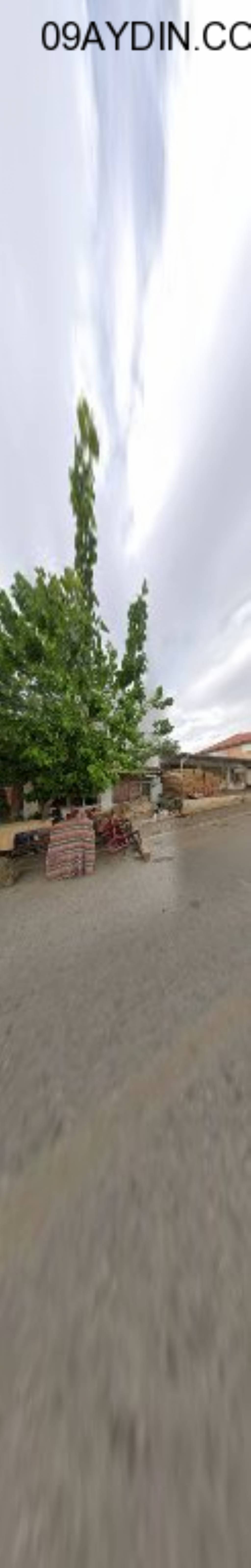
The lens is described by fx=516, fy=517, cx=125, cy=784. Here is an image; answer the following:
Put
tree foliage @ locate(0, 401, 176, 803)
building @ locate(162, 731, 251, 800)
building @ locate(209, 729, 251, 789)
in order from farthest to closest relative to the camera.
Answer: building @ locate(209, 729, 251, 789)
building @ locate(162, 731, 251, 800)
tree foliage @ locate(0, 401, 176, 803)

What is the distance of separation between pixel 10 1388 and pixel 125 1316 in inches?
13.1

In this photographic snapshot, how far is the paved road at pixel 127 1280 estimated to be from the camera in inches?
42.8

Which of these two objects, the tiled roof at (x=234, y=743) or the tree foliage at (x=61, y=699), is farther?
the tiled roof at (x=234, y=743)

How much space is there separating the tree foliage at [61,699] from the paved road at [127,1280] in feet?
26.8

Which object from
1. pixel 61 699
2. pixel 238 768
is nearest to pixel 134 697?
pixel 61 699

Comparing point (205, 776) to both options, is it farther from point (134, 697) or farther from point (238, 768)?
point (134, 697)

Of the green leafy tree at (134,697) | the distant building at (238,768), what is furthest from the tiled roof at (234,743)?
the green leafy tree at (134,697)

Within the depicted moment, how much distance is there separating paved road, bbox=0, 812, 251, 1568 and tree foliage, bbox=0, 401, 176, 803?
818 centimetres

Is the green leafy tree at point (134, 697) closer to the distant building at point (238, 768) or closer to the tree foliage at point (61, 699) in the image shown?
the tree foliage at point (61, 699)

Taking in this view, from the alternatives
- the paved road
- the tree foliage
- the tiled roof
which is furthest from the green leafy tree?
the tiled roof

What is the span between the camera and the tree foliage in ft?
37.7

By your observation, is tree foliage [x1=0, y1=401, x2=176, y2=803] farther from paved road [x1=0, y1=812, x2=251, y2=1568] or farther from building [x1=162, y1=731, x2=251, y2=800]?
building [x1=162, y1=731, x2=251, y2=800]

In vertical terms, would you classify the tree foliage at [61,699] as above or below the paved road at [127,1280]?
above

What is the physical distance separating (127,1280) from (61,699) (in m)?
10.7
